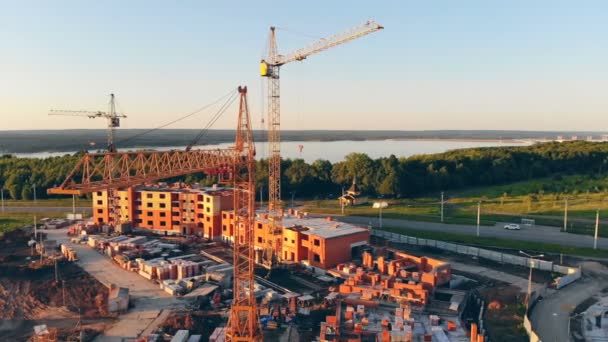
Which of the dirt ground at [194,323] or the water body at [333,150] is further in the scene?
the water body at [333,150]

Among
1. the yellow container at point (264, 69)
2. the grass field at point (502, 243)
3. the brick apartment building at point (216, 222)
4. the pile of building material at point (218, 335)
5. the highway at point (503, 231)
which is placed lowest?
the pile of building material at point (218, 335)

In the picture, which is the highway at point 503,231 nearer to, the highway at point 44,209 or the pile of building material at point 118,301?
the pile of building material at point 118,301

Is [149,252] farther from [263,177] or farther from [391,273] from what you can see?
[263,177]

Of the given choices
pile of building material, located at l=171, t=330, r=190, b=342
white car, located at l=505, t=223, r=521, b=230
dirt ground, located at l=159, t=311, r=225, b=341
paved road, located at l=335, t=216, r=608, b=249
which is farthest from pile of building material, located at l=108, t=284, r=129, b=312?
white car, located at l=505, t=223, r=521, b=230

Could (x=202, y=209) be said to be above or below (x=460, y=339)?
above

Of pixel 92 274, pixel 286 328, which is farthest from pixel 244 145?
pixel 92 274

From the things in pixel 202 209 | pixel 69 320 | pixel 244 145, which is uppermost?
pixel 244 145

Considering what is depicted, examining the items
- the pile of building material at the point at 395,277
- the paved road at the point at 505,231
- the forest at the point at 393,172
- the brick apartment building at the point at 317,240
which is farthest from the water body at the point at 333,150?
the pile of building material at the point at 395,277

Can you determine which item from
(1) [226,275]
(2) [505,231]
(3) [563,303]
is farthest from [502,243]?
(1) [226,275]
